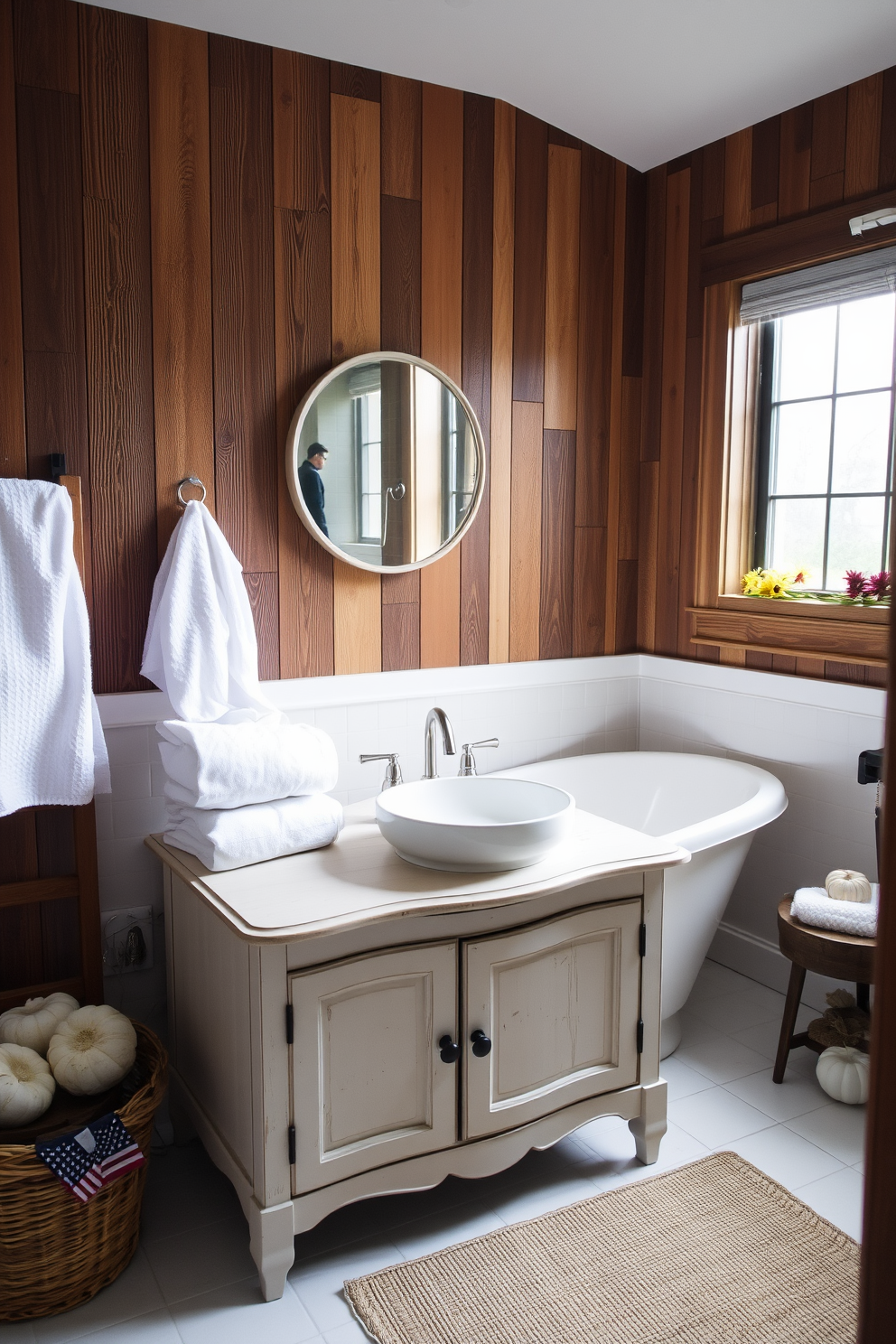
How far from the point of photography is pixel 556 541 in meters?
3.17

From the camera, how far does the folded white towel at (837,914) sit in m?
2.36

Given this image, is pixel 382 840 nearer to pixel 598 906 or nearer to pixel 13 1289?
pixel 598 906

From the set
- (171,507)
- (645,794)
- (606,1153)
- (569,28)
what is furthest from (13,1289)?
(569,28)

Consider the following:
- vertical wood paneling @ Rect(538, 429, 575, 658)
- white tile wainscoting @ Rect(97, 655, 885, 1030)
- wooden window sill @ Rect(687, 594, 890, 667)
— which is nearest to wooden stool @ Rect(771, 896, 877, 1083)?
white tile wainscoting @ Rect(97, 655, 885, 1030)

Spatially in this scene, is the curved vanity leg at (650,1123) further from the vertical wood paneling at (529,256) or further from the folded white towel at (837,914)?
the vertical wood paneling at (529,256)

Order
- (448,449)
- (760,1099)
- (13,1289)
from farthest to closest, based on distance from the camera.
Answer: (448,449) → (760,1099) → (13,1289)

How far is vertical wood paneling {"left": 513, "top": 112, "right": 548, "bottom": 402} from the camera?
293 centimetres

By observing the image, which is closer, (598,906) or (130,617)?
(598,906)

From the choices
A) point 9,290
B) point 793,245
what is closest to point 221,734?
point 9,290

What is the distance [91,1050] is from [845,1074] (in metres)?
1.66

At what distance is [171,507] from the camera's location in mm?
2475

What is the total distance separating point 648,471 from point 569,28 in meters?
1.26

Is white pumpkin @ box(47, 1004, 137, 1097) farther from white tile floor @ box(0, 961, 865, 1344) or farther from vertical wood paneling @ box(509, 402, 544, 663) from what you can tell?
vertical wood paneling @ box(509, 402, 544, 663)

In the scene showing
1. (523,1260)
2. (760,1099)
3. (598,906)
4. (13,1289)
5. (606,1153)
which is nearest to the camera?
(13,1289)
